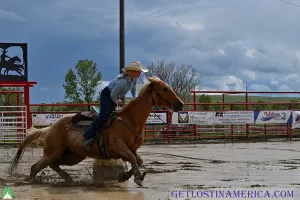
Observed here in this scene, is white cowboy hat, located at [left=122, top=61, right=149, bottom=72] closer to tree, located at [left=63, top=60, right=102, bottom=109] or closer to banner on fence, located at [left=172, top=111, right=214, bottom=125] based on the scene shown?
banner on fence, located at [left=172, top=111, right=214, bottom=125]

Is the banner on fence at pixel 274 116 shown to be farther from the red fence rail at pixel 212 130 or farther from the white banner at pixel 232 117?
the white banner at pixel 232 117

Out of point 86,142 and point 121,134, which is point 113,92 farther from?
point 86,142

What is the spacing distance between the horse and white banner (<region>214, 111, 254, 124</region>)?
49.8ft

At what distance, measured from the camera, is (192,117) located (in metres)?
23.8

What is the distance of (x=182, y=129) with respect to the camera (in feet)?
80.2

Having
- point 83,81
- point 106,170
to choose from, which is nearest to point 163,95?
point 106,170

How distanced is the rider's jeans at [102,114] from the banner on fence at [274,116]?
54.5 feet

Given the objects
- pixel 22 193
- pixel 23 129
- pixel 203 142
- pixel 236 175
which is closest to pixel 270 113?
pixel 203 142

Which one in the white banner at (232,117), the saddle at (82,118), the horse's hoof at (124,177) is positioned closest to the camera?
the horse's hoof at (124,177)

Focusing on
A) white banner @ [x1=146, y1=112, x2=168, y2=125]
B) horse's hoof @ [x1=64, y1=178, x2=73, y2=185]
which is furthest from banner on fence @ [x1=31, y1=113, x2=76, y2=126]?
horse's hoof @ [x1=64, y1=178, x2=73, y2=185]

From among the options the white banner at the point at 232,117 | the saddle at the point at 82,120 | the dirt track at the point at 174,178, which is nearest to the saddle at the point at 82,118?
the saddle at the point at 82,120

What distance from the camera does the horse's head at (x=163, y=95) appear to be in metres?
8.66

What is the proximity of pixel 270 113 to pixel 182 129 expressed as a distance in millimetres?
4267

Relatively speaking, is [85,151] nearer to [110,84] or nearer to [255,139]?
[110,84]
